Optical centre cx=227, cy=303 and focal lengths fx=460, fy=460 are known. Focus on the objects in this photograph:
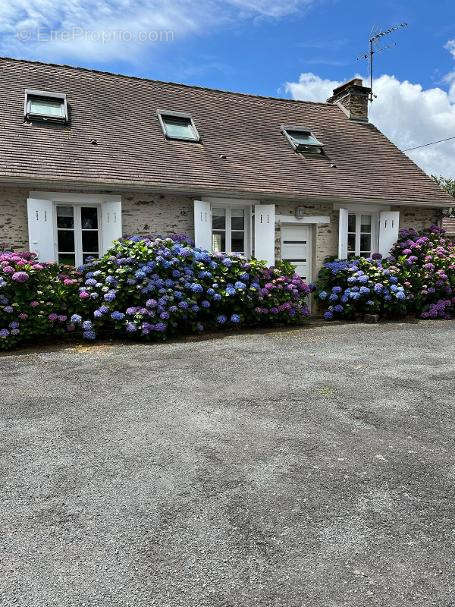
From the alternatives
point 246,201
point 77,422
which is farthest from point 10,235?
point 77,422

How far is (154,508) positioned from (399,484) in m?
1.49

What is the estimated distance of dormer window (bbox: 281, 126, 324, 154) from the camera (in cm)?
1134

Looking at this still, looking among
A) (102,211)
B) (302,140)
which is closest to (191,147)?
(102,211)

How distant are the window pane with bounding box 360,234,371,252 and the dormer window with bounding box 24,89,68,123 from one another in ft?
23.2

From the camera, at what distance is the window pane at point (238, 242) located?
9.84m

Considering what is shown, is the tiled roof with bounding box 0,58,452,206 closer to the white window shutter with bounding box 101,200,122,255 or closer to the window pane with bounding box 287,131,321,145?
the window pane with bounding box 287,131,321,145

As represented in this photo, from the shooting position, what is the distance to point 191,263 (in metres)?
8.10

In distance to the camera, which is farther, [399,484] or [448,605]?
[399,484]

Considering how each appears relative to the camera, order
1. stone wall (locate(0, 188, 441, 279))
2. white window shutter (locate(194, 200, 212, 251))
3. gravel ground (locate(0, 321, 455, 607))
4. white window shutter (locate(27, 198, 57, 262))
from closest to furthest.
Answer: gravel ground (locate(0, 321, 455, 607)) < white window shutter (locate(27, 198, 57, 262)) < stone wall (locate(0, 188, 441, 279)) < white window shutter (locate(194, 200, 212, 251))

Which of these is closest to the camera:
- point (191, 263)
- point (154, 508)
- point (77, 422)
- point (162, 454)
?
point (154, 508)

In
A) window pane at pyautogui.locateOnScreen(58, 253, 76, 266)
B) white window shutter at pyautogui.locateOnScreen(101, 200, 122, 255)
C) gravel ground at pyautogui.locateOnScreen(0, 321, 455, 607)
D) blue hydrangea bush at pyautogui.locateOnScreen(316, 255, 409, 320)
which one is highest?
white window shutter at pyautogui.locateOnScreen(101, 200, 122, 255)

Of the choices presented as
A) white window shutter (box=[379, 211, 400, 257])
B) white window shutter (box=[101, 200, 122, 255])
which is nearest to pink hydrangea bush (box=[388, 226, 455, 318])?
white window shutter (box=[379, 211, 400, 257])

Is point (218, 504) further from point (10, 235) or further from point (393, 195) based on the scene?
point (393, 195)

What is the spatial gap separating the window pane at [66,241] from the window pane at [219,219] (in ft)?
9.34
